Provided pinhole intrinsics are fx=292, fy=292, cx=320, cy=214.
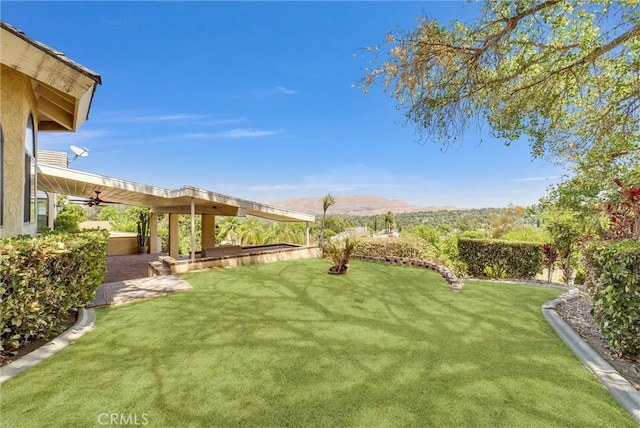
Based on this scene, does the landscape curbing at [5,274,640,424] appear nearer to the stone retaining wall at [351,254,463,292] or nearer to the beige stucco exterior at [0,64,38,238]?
the beige stucco exterior at [0,64,38,238]

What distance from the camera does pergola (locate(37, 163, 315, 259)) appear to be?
9875 millimetres

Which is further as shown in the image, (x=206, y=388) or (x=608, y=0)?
(x=608, y=0)

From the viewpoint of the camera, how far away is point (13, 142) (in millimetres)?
5867

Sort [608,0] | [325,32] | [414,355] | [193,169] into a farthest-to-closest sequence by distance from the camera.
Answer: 1. [193,169]
2. [325,32]
3. [608,0]
4. [414,355]

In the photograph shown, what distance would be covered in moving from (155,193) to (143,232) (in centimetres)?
1126

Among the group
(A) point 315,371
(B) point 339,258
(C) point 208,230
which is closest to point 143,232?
(C) point 208,230

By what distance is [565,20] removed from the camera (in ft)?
26.1

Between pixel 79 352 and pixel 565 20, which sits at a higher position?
pixel 565 20

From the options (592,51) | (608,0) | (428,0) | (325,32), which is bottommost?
(592,51)

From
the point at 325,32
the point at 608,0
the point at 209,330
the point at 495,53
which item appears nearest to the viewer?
the point at 209,330

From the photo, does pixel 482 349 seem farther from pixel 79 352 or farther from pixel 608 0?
pixel 608 0

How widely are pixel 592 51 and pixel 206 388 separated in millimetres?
11163

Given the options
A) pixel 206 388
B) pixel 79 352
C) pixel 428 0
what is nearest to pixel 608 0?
pixel 428 0

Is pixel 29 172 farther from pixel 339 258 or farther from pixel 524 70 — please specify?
pixel 524 70
